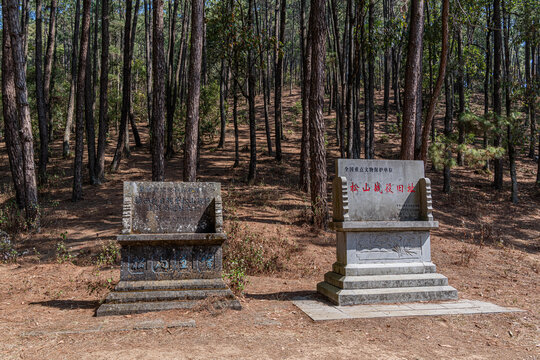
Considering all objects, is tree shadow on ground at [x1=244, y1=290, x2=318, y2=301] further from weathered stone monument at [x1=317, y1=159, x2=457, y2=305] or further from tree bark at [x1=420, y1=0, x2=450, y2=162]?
tree bark at [x1=420, y1=0, x2=450, y2=162]

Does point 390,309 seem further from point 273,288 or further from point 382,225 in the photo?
point 273,288

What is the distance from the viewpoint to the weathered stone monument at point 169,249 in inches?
232

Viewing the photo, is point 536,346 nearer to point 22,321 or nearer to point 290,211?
point 22,321

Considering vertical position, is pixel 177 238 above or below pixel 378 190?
below

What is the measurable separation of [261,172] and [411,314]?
1457 cm

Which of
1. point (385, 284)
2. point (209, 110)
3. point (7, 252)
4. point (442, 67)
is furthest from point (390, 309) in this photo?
point (209, 110)

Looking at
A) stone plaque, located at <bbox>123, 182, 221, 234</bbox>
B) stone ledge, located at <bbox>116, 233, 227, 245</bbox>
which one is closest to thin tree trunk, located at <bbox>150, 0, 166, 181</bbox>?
stone plaque, located at <bbox>123, 182, 221, 234</bbox>

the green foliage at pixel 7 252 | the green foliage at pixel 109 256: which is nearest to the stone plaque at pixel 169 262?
the green foliage at pixel 109 256

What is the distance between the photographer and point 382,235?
6938mm

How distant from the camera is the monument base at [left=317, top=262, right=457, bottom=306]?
653 centimetres

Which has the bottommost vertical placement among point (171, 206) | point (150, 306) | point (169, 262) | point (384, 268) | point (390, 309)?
point (390, 309)

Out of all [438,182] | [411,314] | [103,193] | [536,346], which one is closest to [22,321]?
[411,314]

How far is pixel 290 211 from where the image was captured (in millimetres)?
13672

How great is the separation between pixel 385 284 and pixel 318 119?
21.4 ft
